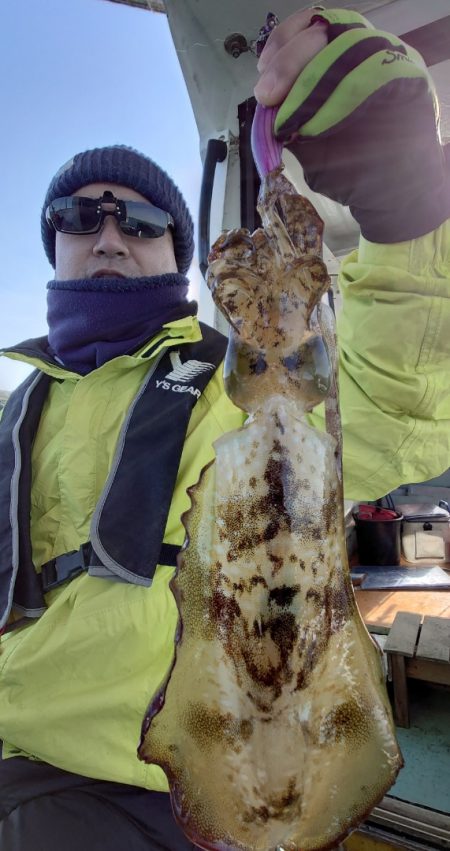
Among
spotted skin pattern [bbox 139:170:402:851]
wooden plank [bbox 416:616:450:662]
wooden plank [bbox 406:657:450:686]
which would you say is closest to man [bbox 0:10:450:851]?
spotted skin pattern [bbox 139:170:402:851]

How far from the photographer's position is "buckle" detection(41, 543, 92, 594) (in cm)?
176

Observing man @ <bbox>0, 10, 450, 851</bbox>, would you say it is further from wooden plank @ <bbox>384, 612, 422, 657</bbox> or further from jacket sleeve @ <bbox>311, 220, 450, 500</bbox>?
wooden plank @ <bbox>384, 612, 422, 657</bbox>

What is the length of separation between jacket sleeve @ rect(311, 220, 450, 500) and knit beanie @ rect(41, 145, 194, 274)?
1.52 m

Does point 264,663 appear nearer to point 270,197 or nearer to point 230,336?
point 230,336

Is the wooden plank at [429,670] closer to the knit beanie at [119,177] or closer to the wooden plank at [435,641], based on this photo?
the wooden plank at [435,641]

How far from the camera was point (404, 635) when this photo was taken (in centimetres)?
312

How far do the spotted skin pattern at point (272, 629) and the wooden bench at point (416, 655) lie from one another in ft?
7.94

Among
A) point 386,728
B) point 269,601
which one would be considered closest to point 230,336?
point 269,601

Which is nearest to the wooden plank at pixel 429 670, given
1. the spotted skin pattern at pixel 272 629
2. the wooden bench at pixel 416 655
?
the wooden bench at pixel 416 655

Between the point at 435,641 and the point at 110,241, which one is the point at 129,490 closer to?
the point at 110,241

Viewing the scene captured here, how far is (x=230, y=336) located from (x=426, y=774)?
3.08 metres

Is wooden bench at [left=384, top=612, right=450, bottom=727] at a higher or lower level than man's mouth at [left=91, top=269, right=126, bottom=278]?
lower

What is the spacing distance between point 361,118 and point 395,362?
68 cm

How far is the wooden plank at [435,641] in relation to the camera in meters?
2.85
